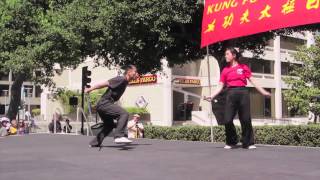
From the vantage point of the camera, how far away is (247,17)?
499 inches

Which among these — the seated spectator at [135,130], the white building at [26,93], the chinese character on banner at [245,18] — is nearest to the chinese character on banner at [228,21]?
the chinese character on banner at [245,18]

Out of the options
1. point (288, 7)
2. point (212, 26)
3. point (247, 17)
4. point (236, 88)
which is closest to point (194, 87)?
point (212, 26)

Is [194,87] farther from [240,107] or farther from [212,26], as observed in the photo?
[240,107]

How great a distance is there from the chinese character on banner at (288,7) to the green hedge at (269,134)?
11.0 feet

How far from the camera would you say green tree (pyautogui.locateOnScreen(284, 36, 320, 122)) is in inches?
1108

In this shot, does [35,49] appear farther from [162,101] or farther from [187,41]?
[162,101]

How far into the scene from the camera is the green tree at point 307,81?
28.1m

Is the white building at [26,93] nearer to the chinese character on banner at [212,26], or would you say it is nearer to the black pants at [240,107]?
the chinese character on banner at [212,26]

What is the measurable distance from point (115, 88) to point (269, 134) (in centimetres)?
751

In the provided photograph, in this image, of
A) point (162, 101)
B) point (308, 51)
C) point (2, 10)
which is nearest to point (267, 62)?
point (162, 101)

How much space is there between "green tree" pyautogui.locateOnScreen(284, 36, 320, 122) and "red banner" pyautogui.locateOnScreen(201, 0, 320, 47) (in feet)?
52.1

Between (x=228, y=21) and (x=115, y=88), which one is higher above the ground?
(x=228, y=21)

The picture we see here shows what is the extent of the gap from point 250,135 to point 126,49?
8650 millimetres

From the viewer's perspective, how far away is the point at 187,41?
1820cm
